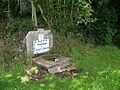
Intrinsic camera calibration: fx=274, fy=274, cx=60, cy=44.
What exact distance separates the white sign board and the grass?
361mm

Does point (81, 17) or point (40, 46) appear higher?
point (81, 17)

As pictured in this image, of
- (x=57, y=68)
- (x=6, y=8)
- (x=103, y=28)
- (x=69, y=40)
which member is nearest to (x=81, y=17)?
(x=69, y=40)

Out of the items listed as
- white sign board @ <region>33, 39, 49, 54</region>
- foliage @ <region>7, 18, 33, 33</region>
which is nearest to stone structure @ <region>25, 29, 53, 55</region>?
white sign board @ <region>33, 39, 49, 54</region>

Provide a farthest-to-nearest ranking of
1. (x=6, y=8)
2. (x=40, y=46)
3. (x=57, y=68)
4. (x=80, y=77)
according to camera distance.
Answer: (x=6, y=8), (x=40, y=46), (x=57, y=68), (x=80, y=77)

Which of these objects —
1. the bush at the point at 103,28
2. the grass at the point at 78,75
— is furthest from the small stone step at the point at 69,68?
the bush at the point at 103,28

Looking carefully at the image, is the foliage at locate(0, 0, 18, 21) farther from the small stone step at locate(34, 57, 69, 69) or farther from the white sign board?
the small stone step at locate(34, 57, 69, 69)

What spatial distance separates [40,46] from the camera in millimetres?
6531

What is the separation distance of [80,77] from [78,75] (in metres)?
0.15

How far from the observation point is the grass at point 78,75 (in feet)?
17.1

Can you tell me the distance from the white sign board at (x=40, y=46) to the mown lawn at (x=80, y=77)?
0.43m

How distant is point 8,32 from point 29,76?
5.85 ft

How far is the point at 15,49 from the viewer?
6.45 meters

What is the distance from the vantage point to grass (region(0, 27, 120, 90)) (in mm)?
5203

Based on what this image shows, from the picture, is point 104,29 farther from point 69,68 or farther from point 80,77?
point 80,77
